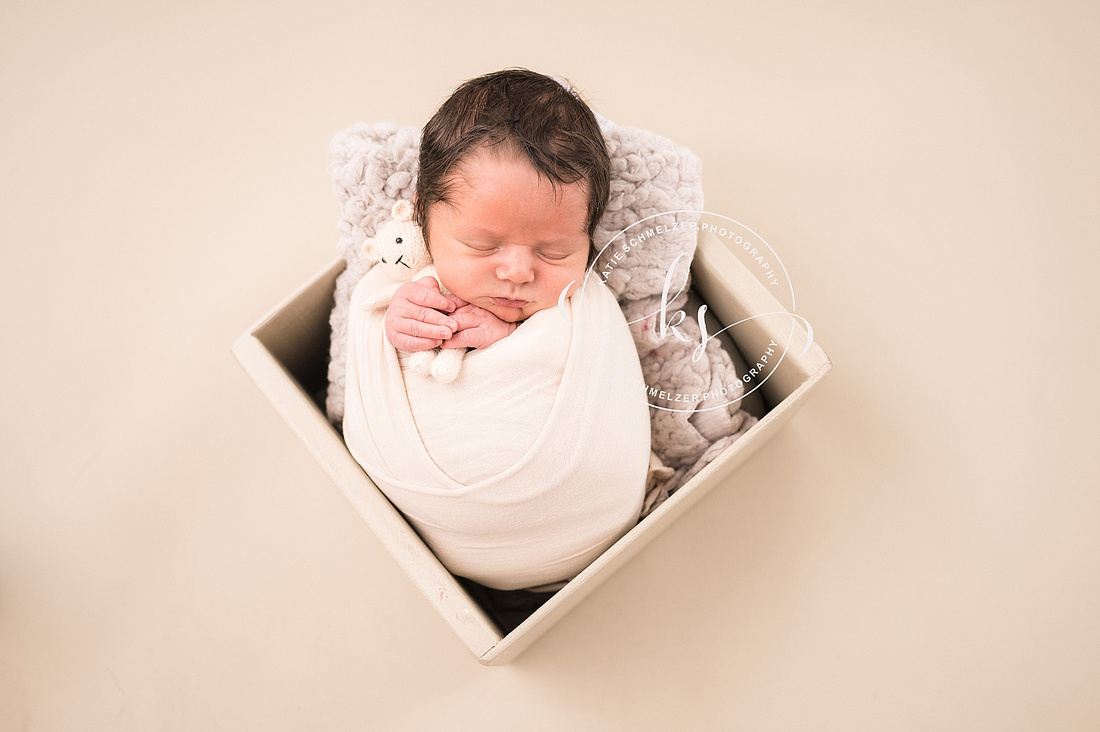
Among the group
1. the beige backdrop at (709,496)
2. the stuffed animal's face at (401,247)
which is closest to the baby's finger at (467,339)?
the stuffed animal's face at (401,247)

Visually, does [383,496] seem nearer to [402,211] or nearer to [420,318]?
[420,318]

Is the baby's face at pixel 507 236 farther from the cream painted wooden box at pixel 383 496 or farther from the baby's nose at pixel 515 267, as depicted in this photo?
the cream painted wooden box at pixel 383 496

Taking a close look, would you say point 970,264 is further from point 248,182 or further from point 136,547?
point 136,547

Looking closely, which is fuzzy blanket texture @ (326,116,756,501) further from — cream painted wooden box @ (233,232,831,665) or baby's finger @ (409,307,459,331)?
baby's finger @ (409,307,459,331)

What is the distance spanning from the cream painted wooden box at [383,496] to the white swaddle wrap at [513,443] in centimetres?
3

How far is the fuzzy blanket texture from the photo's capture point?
2.89 feet

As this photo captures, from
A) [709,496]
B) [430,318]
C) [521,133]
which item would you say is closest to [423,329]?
[430,318]

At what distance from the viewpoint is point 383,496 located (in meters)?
0.81

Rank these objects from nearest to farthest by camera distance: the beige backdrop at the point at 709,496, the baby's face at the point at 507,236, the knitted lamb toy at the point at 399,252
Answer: the baby's face at the point at 507,236 → the knitted lamb toy at the point at 399,252 → the beige backdrop at the point at 709,496

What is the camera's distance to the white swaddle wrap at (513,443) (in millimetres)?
741

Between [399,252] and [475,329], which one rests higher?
[399,252]

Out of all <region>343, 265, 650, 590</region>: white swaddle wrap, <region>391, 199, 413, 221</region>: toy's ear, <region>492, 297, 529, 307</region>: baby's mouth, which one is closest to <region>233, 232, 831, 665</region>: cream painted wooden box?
<region>343, 265, 650, 590</region>: white swaddle wrap

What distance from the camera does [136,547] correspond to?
105 cm

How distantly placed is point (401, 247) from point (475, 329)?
141 millimetres
